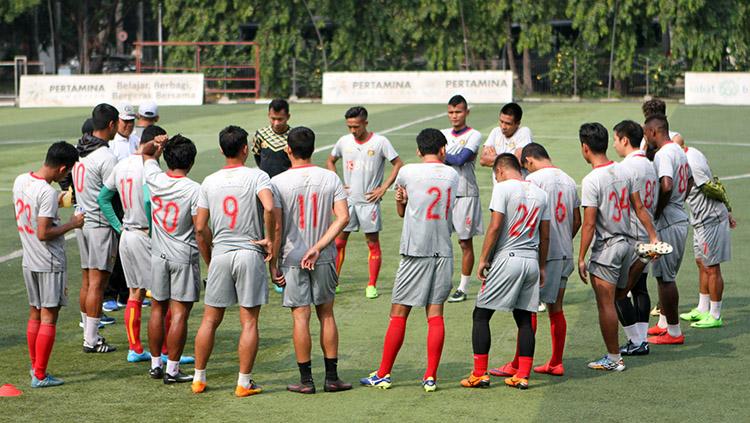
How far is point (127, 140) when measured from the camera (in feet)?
40.7

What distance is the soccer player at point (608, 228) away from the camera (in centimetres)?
1016

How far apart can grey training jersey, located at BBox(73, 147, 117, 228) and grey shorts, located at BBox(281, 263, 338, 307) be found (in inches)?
98.1

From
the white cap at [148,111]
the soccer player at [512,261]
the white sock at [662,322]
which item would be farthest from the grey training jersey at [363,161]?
the soccer player at [512,261]

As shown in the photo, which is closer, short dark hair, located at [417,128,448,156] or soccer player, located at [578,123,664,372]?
short dark hair, located at [417,128,448,156]

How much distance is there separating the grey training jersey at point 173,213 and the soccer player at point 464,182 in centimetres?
417

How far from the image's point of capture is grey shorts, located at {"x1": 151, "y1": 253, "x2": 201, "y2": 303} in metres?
9.80

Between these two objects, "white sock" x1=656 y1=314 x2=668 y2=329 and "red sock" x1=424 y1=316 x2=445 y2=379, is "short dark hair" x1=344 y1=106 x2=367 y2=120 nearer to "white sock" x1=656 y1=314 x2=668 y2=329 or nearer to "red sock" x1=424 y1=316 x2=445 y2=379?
"white sock" x1=656 y1=314 x2=668 y2=329

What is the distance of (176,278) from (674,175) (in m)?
4.70

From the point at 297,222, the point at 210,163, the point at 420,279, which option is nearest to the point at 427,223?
the point at 420,279

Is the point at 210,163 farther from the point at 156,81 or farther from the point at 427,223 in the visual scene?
the point at 156,81

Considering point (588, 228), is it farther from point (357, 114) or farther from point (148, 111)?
point (148, 111)

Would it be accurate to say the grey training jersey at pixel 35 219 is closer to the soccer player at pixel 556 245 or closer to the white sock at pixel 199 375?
the white sock at pixel 199 375

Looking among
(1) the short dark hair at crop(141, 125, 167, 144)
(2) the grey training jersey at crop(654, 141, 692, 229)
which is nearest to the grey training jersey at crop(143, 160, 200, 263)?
(1) the short dark hair at crop(141, 125, 167, 144)

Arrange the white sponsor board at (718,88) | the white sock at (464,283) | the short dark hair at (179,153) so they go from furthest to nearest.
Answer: the white sponsor board at (718,88), the white sock at (464,283), the short dark hair at (179,153)
